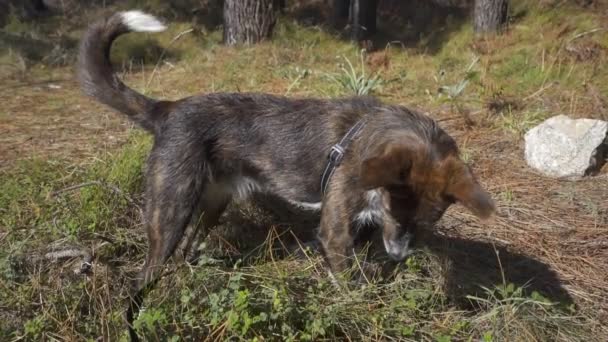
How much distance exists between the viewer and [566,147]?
561 centimetres

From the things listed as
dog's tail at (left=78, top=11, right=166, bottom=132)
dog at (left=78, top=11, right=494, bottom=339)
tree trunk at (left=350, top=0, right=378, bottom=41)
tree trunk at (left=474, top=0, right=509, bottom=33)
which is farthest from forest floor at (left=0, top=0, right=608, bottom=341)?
tree trunk at (left=350, top=0, right=378, bottom=41)

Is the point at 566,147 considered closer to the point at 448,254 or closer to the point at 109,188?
the point at 448,254

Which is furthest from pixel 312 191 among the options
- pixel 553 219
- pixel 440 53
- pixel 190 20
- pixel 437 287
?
pixel 190 20

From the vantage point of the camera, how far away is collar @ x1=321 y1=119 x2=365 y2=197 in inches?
149

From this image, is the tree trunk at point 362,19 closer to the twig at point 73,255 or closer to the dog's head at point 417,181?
the dog's head at point 417,181

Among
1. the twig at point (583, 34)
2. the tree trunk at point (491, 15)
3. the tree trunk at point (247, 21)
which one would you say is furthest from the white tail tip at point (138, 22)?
the tree trunk at point (491, 15)

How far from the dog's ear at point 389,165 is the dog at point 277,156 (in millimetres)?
22

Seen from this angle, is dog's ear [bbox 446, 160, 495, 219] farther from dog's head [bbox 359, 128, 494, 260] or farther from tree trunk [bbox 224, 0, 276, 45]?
tree trunk [bbox 224, 0, 276, 45]

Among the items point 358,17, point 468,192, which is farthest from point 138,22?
point 358,17

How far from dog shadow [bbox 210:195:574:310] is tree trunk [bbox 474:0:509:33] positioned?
5898mm

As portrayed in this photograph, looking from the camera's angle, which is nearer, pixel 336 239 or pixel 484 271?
pixel 336 239

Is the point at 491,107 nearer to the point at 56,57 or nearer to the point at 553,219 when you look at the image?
the point at 553,219

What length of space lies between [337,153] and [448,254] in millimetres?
1231

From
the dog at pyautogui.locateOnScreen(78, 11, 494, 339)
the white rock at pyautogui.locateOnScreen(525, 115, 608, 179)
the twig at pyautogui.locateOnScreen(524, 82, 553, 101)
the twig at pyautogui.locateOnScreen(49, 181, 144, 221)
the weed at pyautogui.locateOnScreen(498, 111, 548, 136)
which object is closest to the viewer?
the dog at pyautogui.locateOnScreen(78, 11, 494, 339)
